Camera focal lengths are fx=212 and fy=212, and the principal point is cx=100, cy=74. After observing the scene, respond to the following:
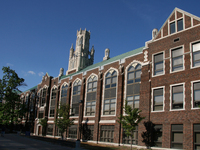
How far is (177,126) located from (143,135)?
4118 millimetres

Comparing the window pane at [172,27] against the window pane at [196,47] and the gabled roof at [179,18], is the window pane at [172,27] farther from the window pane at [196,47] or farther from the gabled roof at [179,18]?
the window pane at [196,47]

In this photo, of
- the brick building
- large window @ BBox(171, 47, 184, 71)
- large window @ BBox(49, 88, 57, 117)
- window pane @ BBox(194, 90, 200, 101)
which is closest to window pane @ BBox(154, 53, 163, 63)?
the brick building

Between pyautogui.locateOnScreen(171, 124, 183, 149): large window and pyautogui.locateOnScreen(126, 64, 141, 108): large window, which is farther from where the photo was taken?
pyautogui.locateOnScreen(126, 64, 141, 108): large window

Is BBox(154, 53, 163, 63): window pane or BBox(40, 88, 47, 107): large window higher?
BBox(154, 53, 163, 63): window pane

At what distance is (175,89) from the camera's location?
22.1 m

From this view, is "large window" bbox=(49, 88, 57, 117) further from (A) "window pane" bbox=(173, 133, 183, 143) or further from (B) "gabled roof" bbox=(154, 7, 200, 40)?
(A) "window pane" bbox=(173, 133, 183, 143)

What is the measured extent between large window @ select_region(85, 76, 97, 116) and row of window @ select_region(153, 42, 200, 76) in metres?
12.6

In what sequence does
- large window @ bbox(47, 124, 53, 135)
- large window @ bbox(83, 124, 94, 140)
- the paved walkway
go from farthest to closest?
large window @ bbox(47, 124, 53, 135) < large window @ bbox(83, 124, 94, 140) < the paved walkway

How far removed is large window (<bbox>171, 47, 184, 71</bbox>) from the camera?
2236cm

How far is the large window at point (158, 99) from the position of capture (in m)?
23.1

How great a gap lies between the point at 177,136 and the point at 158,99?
4.41 metres

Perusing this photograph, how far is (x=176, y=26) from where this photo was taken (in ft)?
77.3

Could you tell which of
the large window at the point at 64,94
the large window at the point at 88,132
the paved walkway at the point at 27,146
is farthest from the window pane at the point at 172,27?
the large window at the point at 64,94

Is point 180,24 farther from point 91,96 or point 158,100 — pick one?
point 91,96
